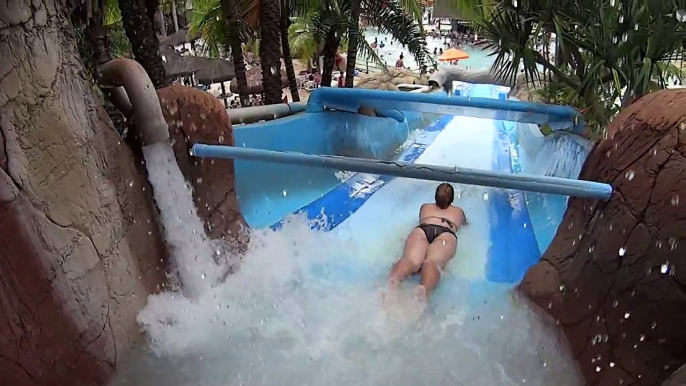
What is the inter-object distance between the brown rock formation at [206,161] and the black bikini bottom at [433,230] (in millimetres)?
1193

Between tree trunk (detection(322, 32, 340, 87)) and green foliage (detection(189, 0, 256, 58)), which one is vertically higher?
green foliage (detection(189, 0, 256, 58))

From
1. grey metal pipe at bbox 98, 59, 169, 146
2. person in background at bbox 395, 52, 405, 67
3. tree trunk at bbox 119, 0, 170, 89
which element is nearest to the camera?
grey metal pipe at bbox 98, 59, 169, 146

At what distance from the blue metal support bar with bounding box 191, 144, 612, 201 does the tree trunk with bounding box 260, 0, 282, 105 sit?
383cm

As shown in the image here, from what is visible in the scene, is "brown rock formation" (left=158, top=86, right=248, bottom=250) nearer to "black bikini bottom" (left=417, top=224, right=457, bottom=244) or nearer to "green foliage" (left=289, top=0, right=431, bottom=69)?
"black bikini bottom" (left=417, top=224, right=457, bottom=244)

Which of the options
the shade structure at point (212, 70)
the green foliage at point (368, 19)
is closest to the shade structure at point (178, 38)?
the shade structure at point (212, 70)

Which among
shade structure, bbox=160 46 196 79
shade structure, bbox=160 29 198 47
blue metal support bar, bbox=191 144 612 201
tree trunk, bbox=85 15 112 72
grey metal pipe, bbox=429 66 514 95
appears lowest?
grey metal pipe, bbox=429 66 514 95

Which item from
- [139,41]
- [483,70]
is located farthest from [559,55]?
[483,70]

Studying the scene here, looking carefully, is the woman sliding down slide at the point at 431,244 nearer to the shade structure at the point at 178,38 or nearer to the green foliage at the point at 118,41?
the green foliage at the point at 118,41

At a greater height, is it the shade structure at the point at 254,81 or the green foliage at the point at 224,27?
the green foliage at the point at 224,27

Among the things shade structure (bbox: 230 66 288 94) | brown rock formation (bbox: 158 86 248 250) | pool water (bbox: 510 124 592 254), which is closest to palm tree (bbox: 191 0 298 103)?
pool water (bbox: 510 124 592 254)

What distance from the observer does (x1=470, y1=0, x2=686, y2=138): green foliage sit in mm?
3818

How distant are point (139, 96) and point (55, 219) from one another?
0.81 metres

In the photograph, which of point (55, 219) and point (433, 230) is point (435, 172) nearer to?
point (433, 230)

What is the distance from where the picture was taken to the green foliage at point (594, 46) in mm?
3818
